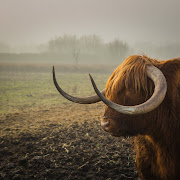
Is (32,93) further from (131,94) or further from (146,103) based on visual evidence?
(146,103)

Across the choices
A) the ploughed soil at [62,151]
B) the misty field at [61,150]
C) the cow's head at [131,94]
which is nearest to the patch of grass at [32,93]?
the misty field at [61,150]

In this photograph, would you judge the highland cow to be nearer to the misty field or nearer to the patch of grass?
the misty field

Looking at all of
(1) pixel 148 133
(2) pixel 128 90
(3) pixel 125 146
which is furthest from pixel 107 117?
(3) pixel 125 146

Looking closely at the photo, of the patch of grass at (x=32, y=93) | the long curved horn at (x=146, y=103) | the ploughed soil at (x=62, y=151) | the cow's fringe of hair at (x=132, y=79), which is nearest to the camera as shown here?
the long curved horn at (x=146, y=103)

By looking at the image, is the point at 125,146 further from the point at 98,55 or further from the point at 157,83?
the point at 98,55

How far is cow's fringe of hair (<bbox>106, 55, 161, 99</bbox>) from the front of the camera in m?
2.07

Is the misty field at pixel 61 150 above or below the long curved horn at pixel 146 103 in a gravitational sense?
below

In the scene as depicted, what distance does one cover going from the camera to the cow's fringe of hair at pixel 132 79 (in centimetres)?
207

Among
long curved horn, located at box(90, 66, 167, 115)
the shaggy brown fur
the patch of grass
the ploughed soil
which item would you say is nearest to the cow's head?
the shaggy brown fur

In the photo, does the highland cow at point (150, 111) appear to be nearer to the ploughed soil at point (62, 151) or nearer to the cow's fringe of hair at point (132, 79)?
the cow's fringe of hair at point (132, 79)

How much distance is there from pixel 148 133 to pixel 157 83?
77 centimetres

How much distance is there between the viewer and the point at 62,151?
4.44 m

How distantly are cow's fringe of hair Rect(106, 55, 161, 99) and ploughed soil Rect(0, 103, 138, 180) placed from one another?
1438 mm

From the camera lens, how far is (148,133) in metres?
2.29
